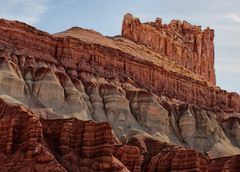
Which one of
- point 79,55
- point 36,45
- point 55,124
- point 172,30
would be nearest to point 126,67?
point 79,55

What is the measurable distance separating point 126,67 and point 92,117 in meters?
18.6

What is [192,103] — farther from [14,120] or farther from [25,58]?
[14,120]

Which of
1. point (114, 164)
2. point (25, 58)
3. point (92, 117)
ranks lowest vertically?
point (114, 164)

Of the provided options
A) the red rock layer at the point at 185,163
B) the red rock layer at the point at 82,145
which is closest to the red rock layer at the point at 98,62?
the red rock layer at the point at 185,163

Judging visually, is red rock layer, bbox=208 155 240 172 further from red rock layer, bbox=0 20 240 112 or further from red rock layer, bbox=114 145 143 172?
red rock layer, bbox=0 20 240 112

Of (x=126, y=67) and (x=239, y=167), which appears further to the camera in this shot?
(x=126, y=67)

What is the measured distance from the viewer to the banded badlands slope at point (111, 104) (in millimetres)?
A: 61156

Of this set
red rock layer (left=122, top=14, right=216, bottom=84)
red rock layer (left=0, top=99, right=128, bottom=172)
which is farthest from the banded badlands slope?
red rock layer (left=122, top=14, right=216, bottom=84)

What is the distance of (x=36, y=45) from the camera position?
10056 cm

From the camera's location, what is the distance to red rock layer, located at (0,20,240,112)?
9769cm

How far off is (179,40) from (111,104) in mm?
48181

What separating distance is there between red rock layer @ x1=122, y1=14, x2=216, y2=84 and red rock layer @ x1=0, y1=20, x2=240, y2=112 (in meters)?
9.88

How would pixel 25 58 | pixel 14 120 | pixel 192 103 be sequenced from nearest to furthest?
pixel 14 120, pixel 25 58, pixel 192 103

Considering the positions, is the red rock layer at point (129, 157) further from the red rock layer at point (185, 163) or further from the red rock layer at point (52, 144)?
the red rock layer at point (52, 144)
